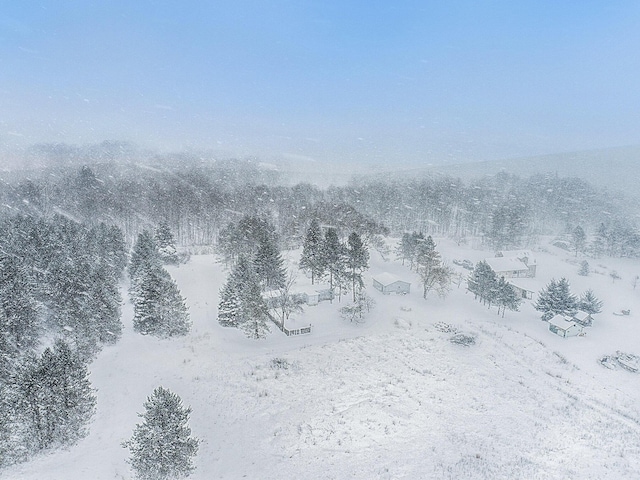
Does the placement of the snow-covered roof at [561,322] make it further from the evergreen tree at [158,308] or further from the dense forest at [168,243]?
the evergreen tree at [158,308]

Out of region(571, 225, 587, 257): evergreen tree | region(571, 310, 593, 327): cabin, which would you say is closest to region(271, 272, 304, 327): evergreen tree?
region(571, 310, 593, 327): cabin

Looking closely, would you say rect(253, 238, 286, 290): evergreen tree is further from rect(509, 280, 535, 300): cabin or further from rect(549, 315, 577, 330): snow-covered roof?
rect(509, 280, 535, 300): cabin

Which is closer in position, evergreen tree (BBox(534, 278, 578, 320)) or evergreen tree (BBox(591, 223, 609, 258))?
evergreen tree (BBox(534, 278, 578, 320))

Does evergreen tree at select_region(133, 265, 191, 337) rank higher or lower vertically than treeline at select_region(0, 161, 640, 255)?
lower

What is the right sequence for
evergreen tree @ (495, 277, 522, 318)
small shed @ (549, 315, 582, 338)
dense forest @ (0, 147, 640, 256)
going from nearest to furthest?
small shed @ (549, 315, 582, 338)
evergreen tree @ (495, 277, 522, 318)
dense forest @ (0, 147, 640, 256)

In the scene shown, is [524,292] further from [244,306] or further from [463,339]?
[244,306]

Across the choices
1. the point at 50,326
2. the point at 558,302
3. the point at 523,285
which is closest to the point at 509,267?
the point at 523,285
